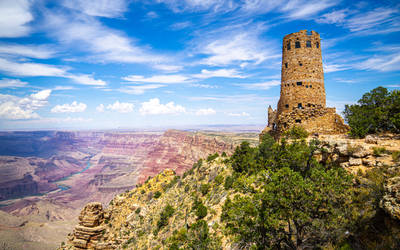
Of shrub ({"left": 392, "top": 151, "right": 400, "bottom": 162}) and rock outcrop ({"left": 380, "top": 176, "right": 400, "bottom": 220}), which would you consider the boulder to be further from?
rock outcrop ({"left": 380, "top": 176, "right": 400, "bottom": 220})

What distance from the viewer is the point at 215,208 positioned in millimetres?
19719

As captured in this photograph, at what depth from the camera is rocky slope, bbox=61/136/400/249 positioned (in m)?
11.1

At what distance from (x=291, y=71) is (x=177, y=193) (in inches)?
972

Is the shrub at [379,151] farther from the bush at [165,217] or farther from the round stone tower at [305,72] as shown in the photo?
the bush at [165,217]

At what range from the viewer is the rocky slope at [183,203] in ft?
36.4

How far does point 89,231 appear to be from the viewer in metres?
34.5

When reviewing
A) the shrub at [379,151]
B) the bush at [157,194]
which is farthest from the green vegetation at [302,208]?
the bush at [157,194]

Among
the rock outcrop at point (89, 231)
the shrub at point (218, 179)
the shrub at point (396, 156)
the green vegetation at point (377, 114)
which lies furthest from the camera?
the rock outcrop at point (89, 231)

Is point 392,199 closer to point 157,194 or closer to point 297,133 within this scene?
point 297,133

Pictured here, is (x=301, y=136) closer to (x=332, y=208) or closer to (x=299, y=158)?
(x=299, y=158)

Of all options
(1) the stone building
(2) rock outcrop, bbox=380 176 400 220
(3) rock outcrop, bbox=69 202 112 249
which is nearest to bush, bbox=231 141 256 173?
(1) the stone building

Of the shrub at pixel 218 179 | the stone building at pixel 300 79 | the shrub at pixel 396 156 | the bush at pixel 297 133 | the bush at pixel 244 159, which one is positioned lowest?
the shrub at pixel 218 179

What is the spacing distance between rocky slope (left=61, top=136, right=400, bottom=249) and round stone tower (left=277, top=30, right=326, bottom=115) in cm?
483

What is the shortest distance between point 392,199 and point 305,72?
14.8 m
